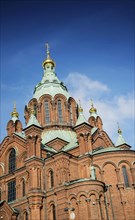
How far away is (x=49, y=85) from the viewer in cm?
4903

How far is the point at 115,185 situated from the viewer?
32938 mm

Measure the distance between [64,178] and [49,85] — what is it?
20853mm

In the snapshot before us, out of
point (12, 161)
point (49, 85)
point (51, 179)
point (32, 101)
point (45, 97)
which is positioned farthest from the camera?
point (49, 85)

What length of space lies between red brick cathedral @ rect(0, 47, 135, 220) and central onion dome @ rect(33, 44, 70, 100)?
348 inches

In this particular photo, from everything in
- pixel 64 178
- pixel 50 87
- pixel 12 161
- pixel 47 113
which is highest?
pixel 50 87

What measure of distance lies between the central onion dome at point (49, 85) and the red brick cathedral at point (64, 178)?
29.0 feet

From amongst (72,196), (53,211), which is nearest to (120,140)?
(72,196)

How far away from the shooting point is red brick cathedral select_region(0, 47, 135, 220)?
99.1 ft

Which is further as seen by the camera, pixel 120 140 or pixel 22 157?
pixel 120 140

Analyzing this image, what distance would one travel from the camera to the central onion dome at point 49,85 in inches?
1884

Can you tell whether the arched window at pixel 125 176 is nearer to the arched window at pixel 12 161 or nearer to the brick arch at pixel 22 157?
the brick arch at pixel 22 157

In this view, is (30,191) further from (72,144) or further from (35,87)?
(35,87)

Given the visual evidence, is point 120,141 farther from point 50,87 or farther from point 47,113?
point 50,87

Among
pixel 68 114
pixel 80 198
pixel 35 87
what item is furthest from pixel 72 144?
pixel 35 87
